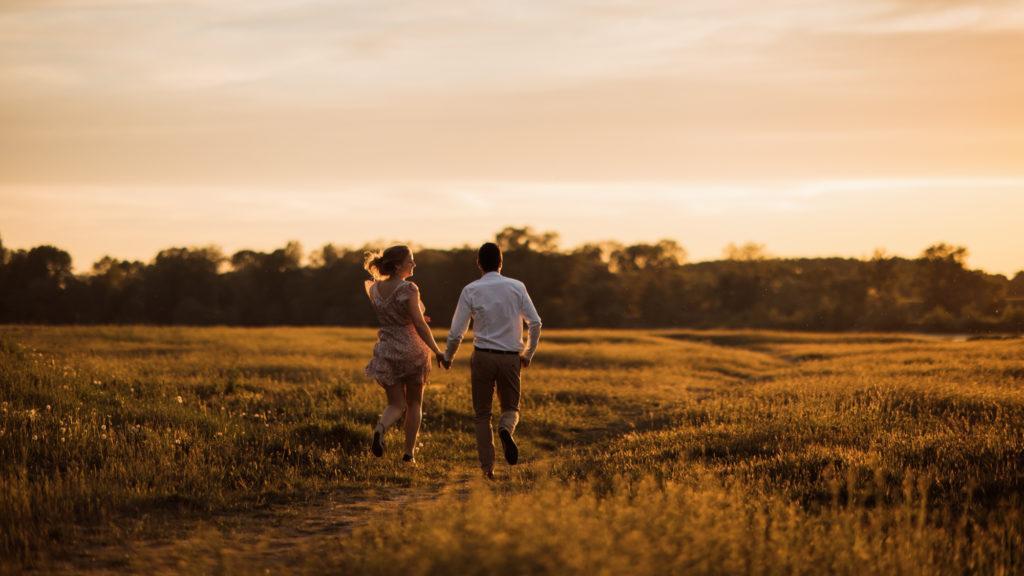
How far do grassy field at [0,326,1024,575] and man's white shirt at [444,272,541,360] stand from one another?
1.58 meters

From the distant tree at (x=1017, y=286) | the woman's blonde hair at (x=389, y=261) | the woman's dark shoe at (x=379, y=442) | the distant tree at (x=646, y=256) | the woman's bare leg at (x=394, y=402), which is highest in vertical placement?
the distant tree at (x=646, y=256)

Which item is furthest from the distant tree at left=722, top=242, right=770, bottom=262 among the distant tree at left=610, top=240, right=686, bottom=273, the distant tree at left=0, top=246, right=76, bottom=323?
the distant tree at left=0, top=246, right=76, bottom=323

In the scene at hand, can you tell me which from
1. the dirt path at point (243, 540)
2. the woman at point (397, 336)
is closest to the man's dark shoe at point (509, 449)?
the dirt path at point (243, 540)

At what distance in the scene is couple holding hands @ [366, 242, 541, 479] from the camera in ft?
31.5

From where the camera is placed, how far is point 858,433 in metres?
11.7

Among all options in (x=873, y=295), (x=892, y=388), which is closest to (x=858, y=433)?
(x=892, y=388)

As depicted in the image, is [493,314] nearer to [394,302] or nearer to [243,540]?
[394,302]

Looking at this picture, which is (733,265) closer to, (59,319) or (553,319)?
(553,319)

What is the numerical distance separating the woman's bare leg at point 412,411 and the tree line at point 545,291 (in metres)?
54.5

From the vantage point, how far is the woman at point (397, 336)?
10336 millimetres

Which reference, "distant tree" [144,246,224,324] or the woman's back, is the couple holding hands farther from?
"distant tree" [144,246,224,324]

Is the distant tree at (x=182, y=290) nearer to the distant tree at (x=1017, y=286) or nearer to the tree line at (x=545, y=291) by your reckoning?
the tree line at (x=545, y=291)

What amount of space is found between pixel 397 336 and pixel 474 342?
1092 mm

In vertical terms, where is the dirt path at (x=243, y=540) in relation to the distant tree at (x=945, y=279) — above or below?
below
